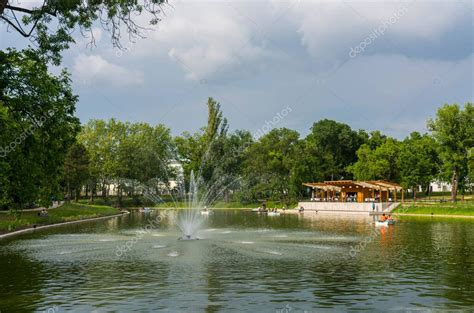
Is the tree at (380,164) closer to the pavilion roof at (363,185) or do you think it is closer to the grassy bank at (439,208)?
the pavilion roof at (363,185)

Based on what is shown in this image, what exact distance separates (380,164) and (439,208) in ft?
111

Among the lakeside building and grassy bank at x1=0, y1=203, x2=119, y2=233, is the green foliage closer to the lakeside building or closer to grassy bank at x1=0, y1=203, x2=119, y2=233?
grassy bank at x1=0, y1=203, x2=119, y2=233

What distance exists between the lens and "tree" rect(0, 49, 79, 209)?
18938 millimetres

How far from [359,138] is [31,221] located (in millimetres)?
102482

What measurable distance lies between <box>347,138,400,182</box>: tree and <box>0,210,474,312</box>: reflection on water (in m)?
69.8

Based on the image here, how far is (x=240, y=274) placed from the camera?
24.7 m

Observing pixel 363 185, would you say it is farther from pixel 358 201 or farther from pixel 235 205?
pixel 235 205

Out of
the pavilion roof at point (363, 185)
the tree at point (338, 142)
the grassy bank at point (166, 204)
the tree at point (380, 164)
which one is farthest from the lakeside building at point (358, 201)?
the tree at point (338, 142)

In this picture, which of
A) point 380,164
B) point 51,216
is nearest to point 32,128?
point 51,216

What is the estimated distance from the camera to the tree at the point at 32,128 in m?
18.9

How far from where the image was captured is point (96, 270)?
26297mm

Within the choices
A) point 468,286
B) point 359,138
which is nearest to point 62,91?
point 468,286

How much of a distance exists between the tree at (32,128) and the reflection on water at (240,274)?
4.70m

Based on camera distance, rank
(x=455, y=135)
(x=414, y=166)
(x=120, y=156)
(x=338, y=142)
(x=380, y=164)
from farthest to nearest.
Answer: (x=338, y=142) < (x=120, y=156) < (x=380, y=164) < (x=414, y=166) < (x=455, y=135)
